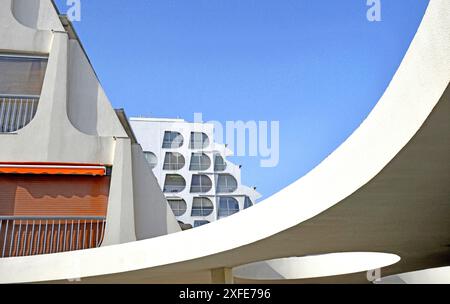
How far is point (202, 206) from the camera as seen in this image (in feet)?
186

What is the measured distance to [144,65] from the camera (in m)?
10.3

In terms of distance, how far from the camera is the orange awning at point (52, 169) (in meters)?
12.0

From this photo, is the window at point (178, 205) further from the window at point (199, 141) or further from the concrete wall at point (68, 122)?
the concrete wall at point (68, 122)

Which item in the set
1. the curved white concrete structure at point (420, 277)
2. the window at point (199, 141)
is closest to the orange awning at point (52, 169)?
the curved white concrete structure at point (420, 277)

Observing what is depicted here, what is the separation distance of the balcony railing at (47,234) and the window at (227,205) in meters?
45.1

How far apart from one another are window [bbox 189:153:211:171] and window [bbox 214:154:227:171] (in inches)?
39.5

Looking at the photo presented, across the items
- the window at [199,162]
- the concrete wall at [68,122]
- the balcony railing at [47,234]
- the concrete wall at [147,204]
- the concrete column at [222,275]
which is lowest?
the concrete column at [222,275]

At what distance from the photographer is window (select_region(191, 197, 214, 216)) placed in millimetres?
56375

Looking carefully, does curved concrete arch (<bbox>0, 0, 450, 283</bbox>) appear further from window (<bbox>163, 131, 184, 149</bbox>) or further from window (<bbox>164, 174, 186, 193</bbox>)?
window (<bbox>163, 131, 184, 149</bbox>)

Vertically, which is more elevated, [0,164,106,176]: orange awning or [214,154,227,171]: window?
[214,154,227,171]: window

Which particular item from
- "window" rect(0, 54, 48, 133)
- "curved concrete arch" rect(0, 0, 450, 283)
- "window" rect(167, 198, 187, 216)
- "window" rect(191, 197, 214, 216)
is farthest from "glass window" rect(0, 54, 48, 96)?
"window" rect(191, 197, 214, 216)

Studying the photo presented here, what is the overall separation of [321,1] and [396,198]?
650cm
